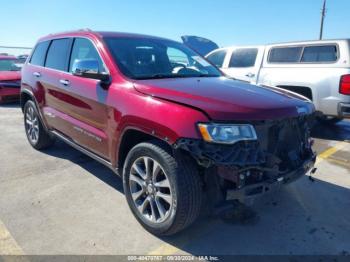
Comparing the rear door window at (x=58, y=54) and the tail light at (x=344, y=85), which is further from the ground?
the rear door window at (x=58, y=54)

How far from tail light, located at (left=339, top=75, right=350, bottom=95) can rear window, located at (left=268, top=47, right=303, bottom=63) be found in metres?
1.33

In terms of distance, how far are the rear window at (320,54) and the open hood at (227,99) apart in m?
4.11

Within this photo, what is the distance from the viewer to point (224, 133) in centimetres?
257

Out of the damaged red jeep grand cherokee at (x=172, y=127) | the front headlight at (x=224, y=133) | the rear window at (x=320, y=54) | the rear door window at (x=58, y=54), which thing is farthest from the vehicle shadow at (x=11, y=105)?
the front headlight at (x=224, y=133)

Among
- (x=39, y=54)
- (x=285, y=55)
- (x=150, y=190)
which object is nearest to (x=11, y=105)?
(x=39, y=54)

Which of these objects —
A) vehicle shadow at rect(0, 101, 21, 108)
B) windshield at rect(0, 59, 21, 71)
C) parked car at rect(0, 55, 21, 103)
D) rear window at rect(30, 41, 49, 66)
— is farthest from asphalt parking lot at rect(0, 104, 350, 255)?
windshield at rect(0, 59, 21, 71)

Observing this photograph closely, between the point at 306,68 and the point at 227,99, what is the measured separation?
5.01 metres

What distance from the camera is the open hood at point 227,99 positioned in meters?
2.63

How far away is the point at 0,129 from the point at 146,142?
17.4 feet

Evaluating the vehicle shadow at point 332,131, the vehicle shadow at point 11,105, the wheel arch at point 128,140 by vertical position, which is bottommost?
the vehicle shadow at point 11,105

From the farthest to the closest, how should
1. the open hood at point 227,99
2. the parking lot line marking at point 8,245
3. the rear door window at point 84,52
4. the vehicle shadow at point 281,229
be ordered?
the rear door window at point 84,52, the vehicle shadow at point 281,229, the parking lot line marking at point 8,245, the open hood at point 227,99

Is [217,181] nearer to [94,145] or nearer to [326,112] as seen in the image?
[94,145]

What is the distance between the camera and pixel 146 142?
117 inches

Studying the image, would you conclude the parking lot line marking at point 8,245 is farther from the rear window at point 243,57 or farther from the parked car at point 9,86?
the parked car at point 9,86
